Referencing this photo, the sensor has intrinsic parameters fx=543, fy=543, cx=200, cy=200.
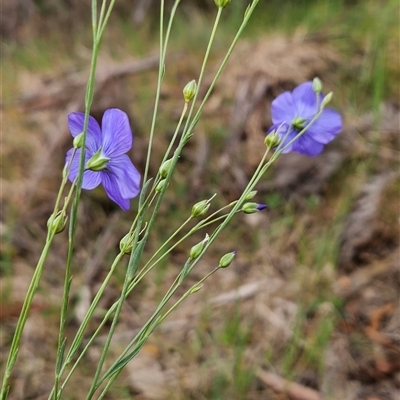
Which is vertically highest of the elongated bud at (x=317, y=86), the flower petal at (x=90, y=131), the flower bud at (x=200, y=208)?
the flower petal at (x=90, y=131)

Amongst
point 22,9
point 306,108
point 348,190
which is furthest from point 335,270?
point 22,9

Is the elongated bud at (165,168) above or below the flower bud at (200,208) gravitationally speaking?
above

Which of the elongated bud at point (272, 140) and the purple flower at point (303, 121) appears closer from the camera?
the elongated bud at point (272, 140)

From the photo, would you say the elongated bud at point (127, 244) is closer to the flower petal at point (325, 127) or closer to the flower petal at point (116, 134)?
the flower petal at point (116, 134)

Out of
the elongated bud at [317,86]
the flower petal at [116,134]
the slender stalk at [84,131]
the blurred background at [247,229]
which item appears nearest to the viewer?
the slender stalk at [84,131]

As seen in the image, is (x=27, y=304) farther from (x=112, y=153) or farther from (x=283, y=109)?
(x=283, y=109)

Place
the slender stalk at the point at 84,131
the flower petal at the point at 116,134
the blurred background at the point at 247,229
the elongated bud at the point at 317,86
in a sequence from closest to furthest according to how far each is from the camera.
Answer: the slender stalk at the point at 84,131 < the flower petal at the point at 116,134 < the elongated bud at the point at 317,86 < the blurred background at the point at 247,229

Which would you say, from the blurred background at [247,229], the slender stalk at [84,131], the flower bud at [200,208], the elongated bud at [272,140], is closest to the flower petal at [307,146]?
the elongated bud at [272,140]

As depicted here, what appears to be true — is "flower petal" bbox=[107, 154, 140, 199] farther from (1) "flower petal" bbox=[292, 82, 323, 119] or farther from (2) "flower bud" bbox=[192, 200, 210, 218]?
(1) "flower petal" bbox=[292, 82, 323, 119]

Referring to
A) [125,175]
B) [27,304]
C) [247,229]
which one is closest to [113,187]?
[125,175]
